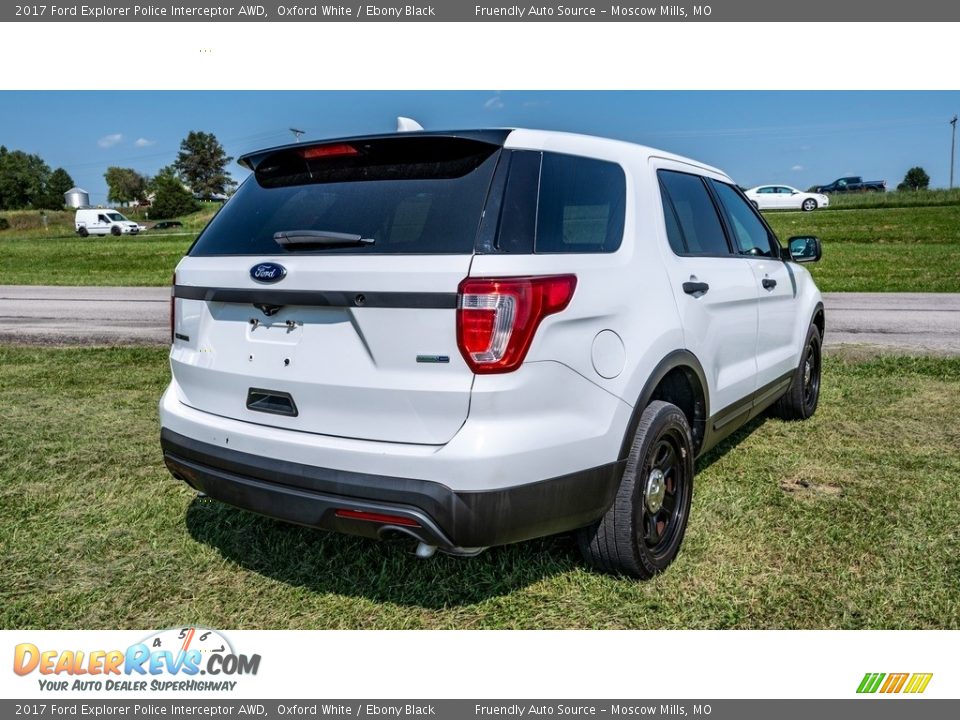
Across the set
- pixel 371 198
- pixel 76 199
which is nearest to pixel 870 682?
pixel 371 198

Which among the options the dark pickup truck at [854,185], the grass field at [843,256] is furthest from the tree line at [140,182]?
the dark pickup truck at [854,185]

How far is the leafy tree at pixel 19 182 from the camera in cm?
9394

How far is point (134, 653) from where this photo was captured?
2.91 m

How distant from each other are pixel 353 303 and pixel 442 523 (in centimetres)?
82

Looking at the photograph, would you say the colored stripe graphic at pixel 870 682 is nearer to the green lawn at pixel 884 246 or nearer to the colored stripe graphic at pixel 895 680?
the colored stripe graphic at pixel 895 680

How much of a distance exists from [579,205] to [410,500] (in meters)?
1.34

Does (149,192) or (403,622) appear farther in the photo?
(149,192)

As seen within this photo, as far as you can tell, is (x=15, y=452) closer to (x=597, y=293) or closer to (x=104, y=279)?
(x=597, y=293)

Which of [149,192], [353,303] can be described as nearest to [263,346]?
[353,303]

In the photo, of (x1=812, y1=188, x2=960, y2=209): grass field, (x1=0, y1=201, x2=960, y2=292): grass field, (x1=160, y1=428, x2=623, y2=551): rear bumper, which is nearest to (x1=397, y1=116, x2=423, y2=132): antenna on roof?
(x1=160, y1=428, x2=623, y2=551): rear bumper

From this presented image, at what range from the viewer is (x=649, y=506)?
131 inches

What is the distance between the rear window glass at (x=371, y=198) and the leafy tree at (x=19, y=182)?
107751 millimetres

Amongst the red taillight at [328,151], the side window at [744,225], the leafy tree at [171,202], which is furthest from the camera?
the leafy tree at [171,202]

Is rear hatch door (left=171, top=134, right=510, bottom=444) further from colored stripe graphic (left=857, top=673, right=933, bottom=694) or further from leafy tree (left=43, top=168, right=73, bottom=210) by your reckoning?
leafy tree (left=43, top=168, right=73, bottom=210)
